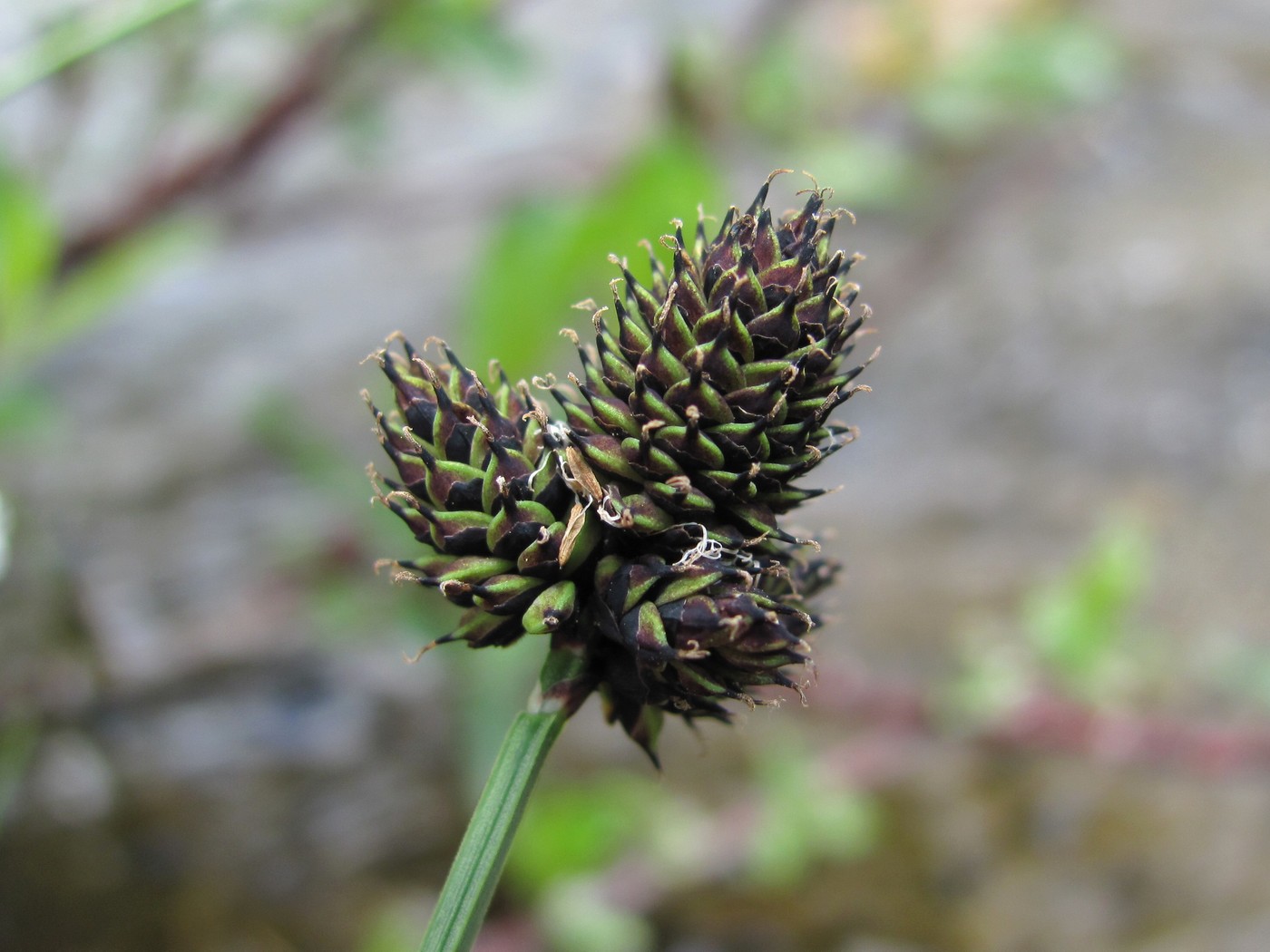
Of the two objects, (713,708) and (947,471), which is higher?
(947,471)

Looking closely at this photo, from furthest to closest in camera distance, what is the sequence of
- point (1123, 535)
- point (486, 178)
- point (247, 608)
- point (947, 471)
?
point (486, 178)
point (947, 471)
point (247, 608)
point (1123, 535)

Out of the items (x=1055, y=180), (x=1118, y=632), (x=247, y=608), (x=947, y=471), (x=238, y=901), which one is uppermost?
(x=1055, y=180)

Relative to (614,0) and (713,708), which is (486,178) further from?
(713,708)

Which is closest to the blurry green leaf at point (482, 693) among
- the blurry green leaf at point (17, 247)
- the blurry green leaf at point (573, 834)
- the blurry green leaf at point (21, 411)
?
the blurry green leaf at point (573, 834)

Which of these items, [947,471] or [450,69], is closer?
[450,69]

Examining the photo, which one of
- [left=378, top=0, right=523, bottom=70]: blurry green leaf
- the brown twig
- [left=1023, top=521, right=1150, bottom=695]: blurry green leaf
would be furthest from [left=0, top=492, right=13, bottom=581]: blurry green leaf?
[left=1023, top=521, right=1150, bottom=695]: blurry green leaf

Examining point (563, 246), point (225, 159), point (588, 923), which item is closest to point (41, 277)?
point (225, 159)

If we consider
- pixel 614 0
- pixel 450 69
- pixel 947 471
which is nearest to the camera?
pixel 450 69

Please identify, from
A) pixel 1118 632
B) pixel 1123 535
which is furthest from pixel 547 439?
pixel 1118 632
